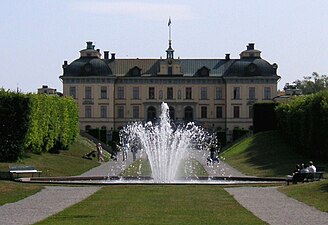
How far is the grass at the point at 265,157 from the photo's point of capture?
42.8 meters

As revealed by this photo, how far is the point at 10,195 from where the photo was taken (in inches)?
1019

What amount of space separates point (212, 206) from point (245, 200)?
241 cm

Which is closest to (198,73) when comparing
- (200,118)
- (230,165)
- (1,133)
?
(200,118)

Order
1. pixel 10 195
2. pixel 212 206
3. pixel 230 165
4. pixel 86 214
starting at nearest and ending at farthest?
pixel 86 214 → pixel 212 206 → pixel 10 195 → pixel 230 165

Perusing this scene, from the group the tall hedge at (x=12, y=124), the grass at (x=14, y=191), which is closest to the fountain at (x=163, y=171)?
the grass at (x=14, y=191)

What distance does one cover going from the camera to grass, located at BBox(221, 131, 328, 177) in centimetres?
4281

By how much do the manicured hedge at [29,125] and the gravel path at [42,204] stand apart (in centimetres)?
1475

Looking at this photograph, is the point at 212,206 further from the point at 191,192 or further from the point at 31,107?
the point at 31,107

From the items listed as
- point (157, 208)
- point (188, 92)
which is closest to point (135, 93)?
point (188, 92)

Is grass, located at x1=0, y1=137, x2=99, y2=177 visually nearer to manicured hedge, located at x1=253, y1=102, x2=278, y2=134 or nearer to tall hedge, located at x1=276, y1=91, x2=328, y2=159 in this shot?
tall hedge, located at x1=276, y1=91, x2=328, y2=159

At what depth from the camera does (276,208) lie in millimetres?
21562

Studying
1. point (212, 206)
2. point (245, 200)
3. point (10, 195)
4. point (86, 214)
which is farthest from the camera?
point (10, 195)

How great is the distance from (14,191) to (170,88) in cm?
7579

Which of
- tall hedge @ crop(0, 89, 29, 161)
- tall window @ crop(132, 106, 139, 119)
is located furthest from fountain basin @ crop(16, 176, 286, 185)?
tall window @ crop(132, 106, 139, 119)
